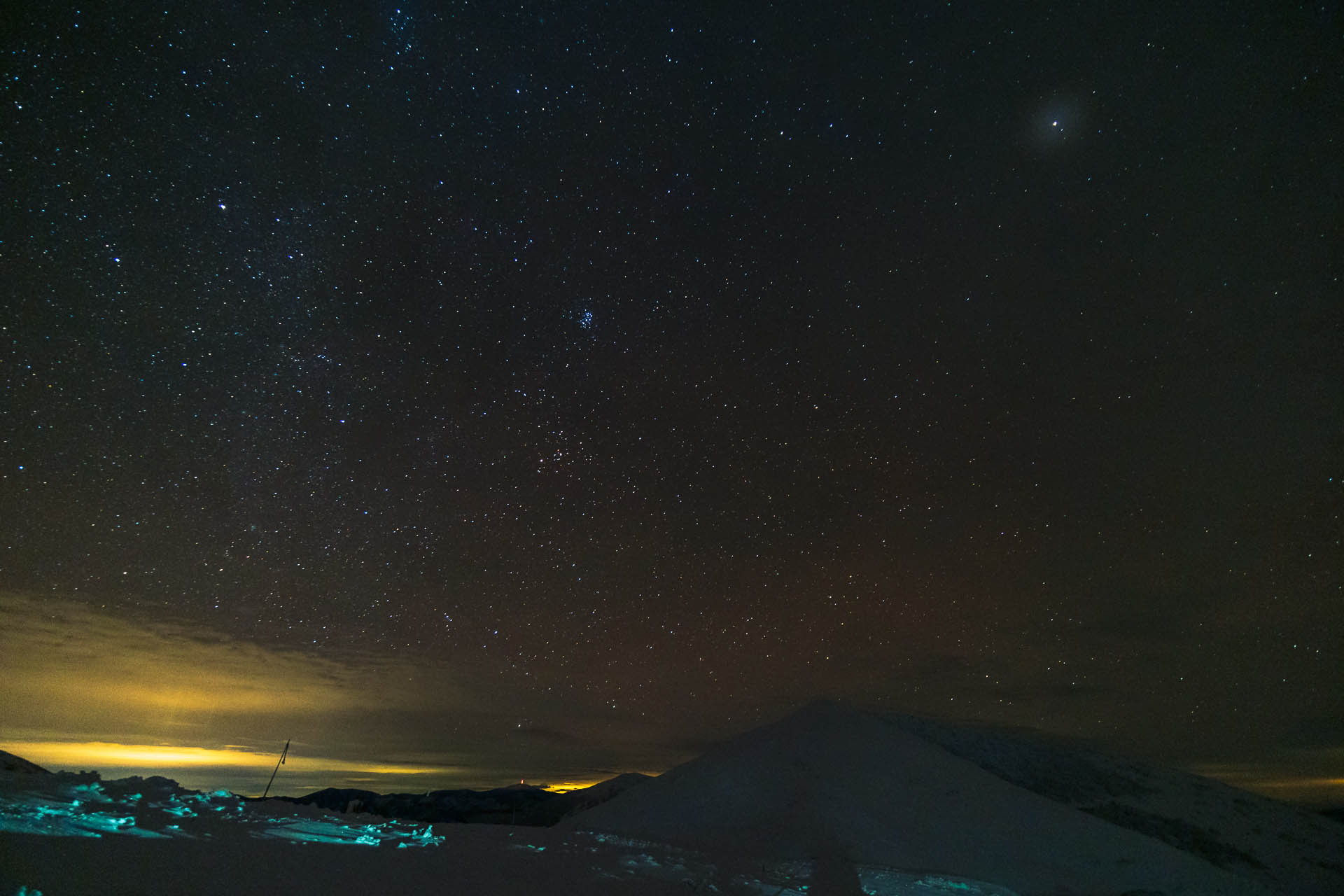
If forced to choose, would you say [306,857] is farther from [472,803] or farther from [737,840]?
[472,803]

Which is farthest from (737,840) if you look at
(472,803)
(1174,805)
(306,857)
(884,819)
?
A: (472,803)

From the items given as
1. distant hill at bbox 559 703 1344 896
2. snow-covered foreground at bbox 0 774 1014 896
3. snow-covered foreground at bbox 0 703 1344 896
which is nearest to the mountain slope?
snow-covered foreground at bbox 0 703 1344 896

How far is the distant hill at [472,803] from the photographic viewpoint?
50562mm

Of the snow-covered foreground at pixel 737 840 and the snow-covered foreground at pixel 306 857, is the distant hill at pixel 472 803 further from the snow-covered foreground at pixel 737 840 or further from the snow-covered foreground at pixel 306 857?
the snow-covered foreground at pixel 306 857

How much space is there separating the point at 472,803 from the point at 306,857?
5562 cm

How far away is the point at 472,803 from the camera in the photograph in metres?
57.1

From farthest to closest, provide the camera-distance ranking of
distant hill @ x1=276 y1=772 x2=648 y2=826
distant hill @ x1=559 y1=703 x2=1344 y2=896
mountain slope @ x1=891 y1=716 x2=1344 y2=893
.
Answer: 1. distant hill @ x1=276 y1=772 x2=648 y2=826
2. mountain slope @ x1=891 y1=716 x2=1344 y2=893
3. distant hill @ x1=559 y1=703 x2=1344 y2=896

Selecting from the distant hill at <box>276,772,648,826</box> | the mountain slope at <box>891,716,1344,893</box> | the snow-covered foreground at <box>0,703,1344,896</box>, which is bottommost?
the distant hill at <box>276,772,648,826</box>

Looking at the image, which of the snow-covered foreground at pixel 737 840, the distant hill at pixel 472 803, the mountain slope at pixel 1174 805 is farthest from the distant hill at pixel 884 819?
the distant hill at pixel 472 803

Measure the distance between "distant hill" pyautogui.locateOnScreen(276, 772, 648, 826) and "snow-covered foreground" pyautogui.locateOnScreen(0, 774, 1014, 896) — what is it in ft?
117

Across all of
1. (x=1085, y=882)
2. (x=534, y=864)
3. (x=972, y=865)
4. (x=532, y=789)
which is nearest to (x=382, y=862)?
(x=534, y=864)

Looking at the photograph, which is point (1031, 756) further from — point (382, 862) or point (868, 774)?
point (382, 862)

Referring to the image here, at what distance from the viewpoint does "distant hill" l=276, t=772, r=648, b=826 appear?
50.6 metres

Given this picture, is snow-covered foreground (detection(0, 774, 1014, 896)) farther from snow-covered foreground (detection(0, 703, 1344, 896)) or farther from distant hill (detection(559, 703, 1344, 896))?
distant hill (detection(559, 703, 1344, 896))
